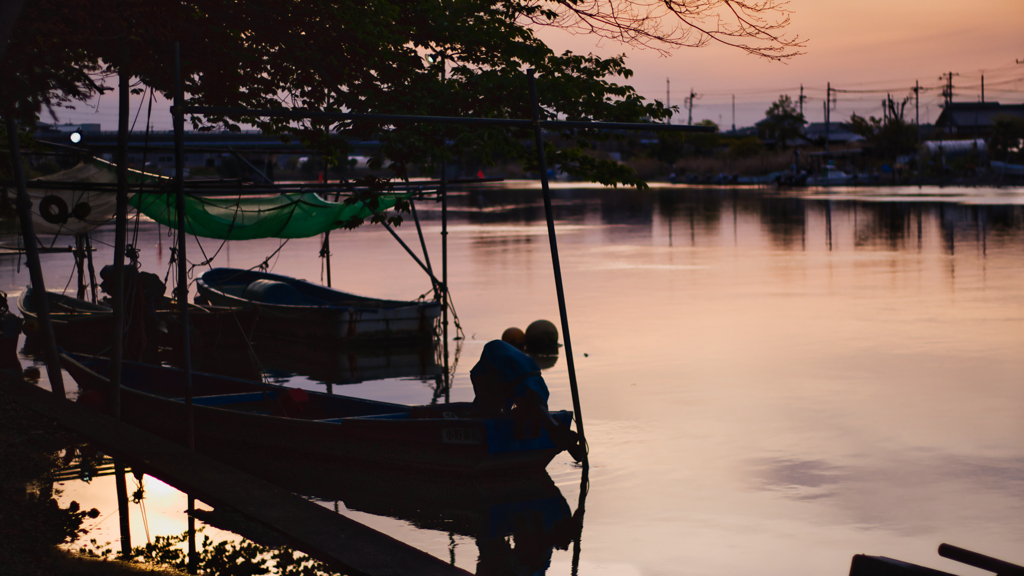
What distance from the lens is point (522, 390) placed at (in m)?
9.45

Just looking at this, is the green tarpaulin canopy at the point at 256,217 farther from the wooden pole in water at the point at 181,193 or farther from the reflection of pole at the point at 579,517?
the reflection of pole at the point at 579,517

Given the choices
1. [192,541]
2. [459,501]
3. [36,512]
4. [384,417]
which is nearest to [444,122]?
[384,417]

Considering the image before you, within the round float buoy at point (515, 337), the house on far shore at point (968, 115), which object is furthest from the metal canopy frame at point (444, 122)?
the house on far shore at point (968, 115)

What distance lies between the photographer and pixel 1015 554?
8.03 m

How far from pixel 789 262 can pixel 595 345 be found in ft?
48.7

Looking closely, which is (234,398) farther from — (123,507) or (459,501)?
(459,501)

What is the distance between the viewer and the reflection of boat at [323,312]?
18.9 m

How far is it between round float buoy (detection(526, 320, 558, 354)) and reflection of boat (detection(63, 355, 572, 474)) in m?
6.58

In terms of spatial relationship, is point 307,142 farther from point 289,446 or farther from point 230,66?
point 289,446

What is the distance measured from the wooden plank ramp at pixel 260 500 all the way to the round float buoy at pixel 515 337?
319 inches

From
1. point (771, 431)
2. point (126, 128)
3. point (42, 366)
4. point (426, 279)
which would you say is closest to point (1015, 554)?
point (771, 431)

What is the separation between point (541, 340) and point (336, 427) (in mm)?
7885

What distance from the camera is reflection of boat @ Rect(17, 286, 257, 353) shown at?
1833cm

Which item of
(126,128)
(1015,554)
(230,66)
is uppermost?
(230,66)
